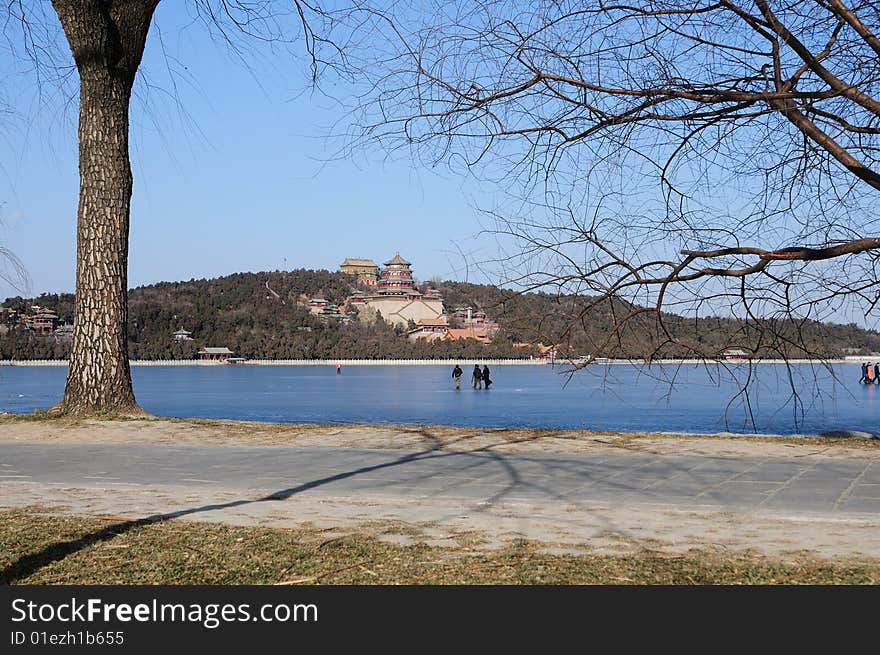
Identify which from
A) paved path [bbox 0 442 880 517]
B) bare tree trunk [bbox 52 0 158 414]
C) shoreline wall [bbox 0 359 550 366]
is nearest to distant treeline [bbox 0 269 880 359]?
shoreline wall [bbox 0 359 550 366]

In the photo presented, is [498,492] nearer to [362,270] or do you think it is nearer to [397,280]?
[397,280]

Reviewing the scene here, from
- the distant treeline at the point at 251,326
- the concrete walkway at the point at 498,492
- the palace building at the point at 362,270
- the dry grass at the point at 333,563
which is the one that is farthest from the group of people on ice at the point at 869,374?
the palace building at the point at 362,270

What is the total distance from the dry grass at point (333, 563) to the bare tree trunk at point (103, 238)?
877 cm

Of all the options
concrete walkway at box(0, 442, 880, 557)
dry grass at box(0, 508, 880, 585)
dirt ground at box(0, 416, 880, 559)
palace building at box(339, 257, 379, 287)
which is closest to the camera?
dry grass at box(0, 508, 880, 585)

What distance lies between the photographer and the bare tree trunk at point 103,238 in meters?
13.4

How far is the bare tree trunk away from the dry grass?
28.8ft

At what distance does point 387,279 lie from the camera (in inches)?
6196

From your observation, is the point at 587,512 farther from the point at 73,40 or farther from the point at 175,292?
the point at 175,292

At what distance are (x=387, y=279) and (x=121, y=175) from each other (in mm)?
143686

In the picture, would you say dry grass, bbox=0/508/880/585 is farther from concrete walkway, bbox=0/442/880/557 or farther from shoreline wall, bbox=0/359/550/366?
shoreline wall, bbox=0/359/550/366

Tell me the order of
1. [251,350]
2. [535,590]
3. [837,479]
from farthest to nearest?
[251,350] → [837,479] → [535,590]

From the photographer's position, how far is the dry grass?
4.26 m

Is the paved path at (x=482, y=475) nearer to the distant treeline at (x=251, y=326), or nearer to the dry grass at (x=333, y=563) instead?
the dry grass at (x=333, y=563)

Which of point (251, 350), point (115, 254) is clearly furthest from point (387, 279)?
point (115, 254)
